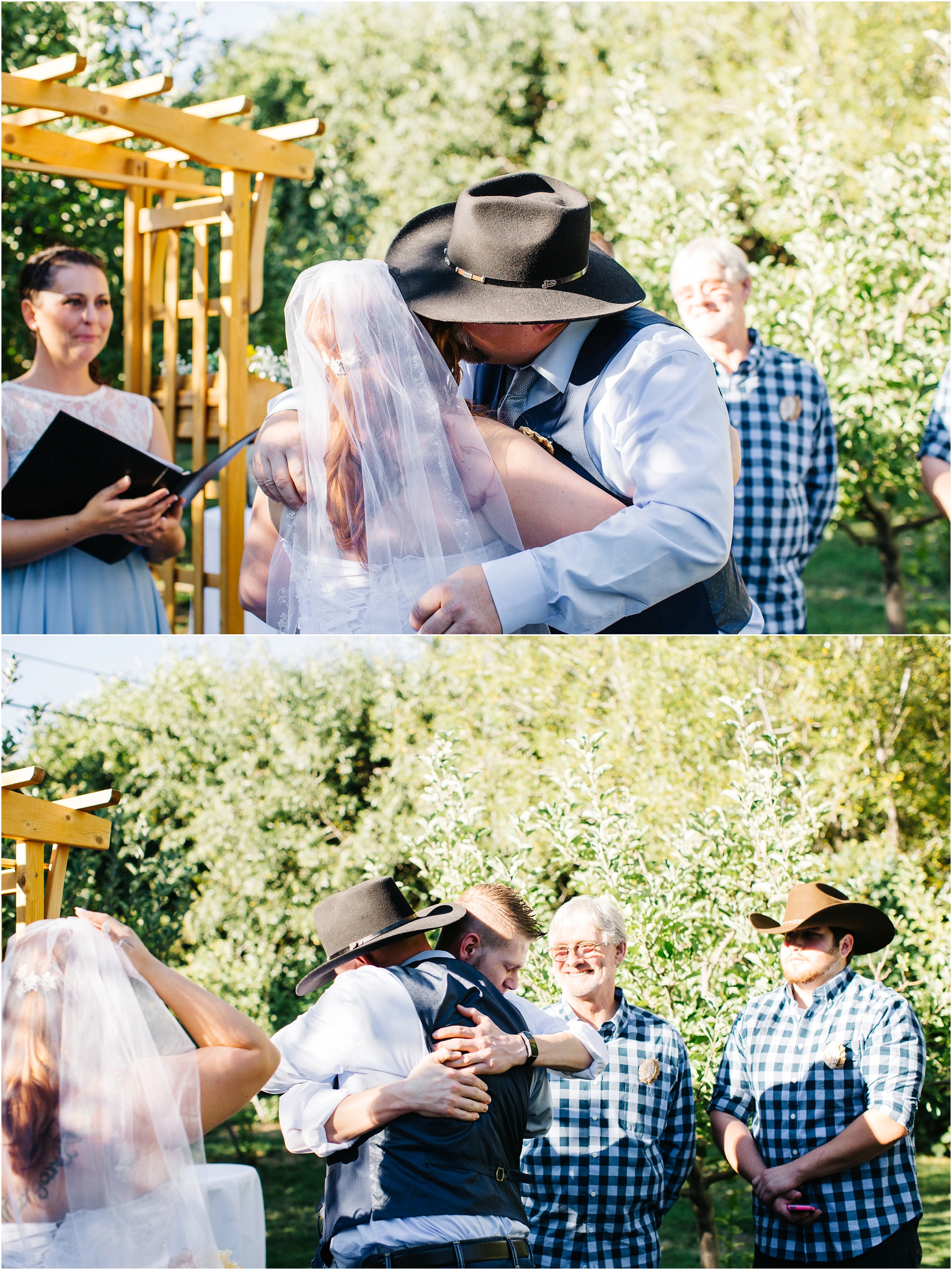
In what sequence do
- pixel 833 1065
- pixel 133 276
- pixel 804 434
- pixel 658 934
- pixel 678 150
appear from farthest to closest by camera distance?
1. pixel 678 150
2. pixel 133 276
3. pixel 804 434
4. pixel 658 934
5. pixel 833 1065

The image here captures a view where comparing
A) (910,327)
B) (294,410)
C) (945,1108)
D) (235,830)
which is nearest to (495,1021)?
(294,410)

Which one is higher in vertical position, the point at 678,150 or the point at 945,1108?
the point at 678,150

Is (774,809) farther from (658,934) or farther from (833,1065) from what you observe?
(833,1065)

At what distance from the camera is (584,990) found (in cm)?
320

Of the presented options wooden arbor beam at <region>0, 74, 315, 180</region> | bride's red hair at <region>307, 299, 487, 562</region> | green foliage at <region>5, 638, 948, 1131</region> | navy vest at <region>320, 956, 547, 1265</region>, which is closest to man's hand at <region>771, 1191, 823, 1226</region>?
green foliage at <region>5, 638, 948, 1131</region>

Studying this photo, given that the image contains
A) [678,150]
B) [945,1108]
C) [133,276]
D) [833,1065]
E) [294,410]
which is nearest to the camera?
[294,410]

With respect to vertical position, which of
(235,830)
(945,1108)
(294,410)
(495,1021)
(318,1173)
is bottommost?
(318,1173)

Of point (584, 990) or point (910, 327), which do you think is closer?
point (584, 990)

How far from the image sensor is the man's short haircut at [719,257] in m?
4.00

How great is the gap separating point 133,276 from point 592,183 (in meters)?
6.47

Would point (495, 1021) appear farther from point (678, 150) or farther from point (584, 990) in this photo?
point (678, 150)

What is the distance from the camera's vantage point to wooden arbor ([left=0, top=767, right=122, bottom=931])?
302cm

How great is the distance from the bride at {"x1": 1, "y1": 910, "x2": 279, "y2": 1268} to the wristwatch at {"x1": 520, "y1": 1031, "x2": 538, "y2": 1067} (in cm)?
51

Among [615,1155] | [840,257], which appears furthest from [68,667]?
[840,257]
